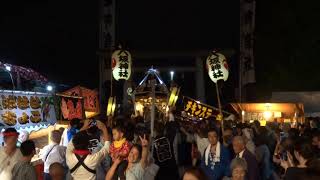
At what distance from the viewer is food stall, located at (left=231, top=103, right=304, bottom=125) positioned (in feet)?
70.6

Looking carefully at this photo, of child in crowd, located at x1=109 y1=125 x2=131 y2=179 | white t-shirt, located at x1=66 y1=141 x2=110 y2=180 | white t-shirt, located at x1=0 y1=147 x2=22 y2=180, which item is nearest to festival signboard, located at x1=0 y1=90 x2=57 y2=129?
white t-shirt, located at x1=0 y1=147 x2=22 y2=180

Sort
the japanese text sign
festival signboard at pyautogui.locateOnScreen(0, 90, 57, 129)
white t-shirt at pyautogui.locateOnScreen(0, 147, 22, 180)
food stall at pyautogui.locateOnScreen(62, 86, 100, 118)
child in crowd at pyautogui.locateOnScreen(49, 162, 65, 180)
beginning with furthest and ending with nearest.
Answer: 1. the japanese text sign
2. food stall at pyautogui.locateOnScreen(62, 86, 100, 118)
3. festival signboard at pyautogui.locateOnScreen(0, 90, 57, 129)
4. white t-shirt at pyautogui.locateOnScreen(0, 147, 22, 180)
5. child in crowd at pyautogui.locateOnScreen(49, 162, 65, 180)

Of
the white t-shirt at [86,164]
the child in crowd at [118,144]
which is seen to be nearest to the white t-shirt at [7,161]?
the white t-shirt at [86,164]

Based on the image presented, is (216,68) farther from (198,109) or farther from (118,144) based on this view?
(118,144)

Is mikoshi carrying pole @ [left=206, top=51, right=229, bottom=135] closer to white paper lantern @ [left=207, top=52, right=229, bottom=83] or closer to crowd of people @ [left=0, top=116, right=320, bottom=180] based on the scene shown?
white paper lantern @ [left=207, top=52, right=229, bottom=83]

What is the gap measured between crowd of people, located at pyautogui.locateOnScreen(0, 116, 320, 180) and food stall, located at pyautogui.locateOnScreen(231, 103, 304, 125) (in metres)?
11.1

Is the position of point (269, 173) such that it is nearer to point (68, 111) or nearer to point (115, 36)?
point (68, 111)

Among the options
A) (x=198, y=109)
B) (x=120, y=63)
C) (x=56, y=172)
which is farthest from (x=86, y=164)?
(x=198, y=109)

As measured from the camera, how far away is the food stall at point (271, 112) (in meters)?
21.5

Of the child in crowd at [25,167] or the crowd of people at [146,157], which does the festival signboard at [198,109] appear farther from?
the child in crowd at [25,167]

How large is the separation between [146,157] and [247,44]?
21554mm

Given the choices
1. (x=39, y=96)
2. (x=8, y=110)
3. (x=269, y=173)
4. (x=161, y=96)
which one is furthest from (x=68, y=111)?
(x=161, y=96)

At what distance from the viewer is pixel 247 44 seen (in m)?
27.1

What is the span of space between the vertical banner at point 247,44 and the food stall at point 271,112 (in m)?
4.55
